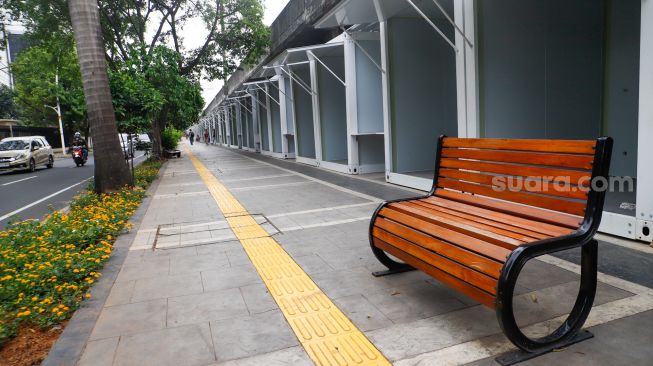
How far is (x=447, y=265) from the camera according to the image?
112 inches

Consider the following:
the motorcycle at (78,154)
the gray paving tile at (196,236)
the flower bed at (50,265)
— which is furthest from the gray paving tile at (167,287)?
the motorcycle at (78,154)

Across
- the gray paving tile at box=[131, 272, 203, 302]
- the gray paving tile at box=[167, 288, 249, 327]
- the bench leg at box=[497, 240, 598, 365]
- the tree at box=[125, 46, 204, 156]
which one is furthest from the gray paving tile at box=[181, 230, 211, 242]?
the tree at box=[125, 46, 204, 156]

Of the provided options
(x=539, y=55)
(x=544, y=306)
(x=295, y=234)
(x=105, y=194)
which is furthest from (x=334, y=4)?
(x=544, y=306)

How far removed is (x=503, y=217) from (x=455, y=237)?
1.94 ft

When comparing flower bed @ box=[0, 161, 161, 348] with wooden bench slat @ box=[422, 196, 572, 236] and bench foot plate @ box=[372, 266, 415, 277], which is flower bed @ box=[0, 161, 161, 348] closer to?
bench foot plate @ box=[372, 266, 415, 277]

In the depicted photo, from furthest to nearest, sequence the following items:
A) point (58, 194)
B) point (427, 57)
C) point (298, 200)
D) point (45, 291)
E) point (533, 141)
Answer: point (58, 194) → point (427, 57) → point (298, 200) → point (45, 291) → point (533, 141)

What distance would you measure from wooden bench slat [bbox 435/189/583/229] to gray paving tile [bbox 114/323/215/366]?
226 centimetres

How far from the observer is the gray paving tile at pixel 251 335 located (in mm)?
2871

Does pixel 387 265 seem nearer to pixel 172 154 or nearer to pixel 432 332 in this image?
pixel 432 332

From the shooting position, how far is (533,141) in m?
3.16

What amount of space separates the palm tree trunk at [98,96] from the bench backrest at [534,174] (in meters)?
7.51

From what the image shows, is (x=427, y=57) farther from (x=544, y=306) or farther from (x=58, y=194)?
(x=58, y=194)

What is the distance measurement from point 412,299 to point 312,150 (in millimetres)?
14323

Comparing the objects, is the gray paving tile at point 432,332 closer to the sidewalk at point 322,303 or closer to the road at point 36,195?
the sidewalk at point 322,303
